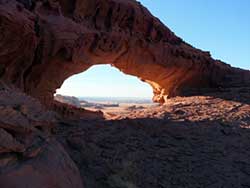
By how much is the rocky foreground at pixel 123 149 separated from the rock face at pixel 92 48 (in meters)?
1.81

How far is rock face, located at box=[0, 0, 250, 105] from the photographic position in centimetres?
762

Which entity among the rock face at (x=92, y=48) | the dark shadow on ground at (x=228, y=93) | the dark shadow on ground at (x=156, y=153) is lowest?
the dark shadow on ground at (x=156, y=153)

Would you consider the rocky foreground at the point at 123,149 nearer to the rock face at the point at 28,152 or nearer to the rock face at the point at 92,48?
the rock face at the point at 28,152

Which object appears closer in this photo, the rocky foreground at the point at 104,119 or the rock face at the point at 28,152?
the rock face at the point at 28,152

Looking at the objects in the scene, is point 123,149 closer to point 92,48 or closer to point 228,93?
point 92,48

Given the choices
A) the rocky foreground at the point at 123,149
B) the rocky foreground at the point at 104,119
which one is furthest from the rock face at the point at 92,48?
the rocky foreground at the point at 123,149

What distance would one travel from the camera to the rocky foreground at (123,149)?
4137 mm

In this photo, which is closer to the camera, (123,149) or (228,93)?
(123,149)

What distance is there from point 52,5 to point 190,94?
754cm

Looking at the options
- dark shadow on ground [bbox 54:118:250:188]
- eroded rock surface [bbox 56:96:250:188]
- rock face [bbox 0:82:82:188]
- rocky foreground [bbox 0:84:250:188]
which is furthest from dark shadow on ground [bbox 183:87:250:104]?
rock face [bbox 0:82:82:188]

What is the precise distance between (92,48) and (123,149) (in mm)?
3898

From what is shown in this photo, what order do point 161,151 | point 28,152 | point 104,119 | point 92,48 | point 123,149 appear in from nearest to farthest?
1. point 28,152
2. point 123,149
3. point 161,151
4. point 104,119
5. point 92,48

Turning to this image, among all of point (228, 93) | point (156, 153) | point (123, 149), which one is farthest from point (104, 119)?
point (228, 93)

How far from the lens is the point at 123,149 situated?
6.83 meters
